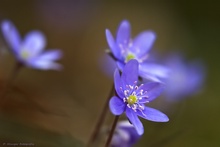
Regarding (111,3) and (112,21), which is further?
(111,3)

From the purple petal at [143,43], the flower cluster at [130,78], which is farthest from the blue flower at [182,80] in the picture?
the purple petal at [143,43]

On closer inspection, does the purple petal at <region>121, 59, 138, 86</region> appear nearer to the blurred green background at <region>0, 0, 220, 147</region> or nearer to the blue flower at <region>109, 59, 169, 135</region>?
the blue flower at <region>109, 59, 169, 135</region>

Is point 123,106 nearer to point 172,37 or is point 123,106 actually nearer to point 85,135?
point 85,135

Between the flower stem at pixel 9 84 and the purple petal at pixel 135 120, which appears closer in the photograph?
the purple petal at pixel 135 120

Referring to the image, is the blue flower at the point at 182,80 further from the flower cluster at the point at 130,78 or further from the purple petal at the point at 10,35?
the purple petal at the point at 10,35

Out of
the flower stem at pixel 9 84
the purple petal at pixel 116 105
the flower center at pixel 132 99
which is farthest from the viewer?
the flower stem at pixel 9 84

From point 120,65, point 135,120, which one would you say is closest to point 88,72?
point 120,65

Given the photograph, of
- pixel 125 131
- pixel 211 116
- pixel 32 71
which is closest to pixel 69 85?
pixel 32 71
